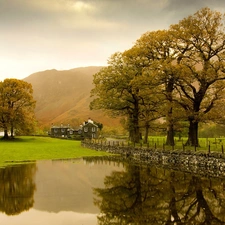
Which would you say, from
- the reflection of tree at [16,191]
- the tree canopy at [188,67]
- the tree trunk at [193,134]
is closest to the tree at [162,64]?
the tree canopy at [188,67]

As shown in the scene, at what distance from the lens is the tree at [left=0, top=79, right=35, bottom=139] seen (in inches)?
3076

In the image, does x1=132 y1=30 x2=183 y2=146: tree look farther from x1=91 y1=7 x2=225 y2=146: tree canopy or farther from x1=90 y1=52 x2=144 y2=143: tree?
x1=90 y1=52 x2=144 y2=143: tree

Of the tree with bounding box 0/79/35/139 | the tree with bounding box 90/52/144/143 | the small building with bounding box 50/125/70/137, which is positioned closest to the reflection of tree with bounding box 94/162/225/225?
the tree with bounding box 90/52/144/143

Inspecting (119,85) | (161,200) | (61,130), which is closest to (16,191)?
(161,200)

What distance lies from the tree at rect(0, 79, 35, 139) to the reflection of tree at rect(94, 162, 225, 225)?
56.2 m

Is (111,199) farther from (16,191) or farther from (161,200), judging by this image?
(16,191)

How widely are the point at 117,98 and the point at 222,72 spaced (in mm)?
21080

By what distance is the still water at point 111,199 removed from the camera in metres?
15.3

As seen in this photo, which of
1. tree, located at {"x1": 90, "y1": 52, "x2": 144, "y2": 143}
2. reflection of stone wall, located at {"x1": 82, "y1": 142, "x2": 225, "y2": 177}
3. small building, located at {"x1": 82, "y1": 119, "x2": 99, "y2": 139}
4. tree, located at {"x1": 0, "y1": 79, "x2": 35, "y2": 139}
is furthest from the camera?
small building, located at {"x1": 82, "y1": 119, "x2": 99, "y2": 139}

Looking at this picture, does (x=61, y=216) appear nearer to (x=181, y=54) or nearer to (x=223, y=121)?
(x=223, y=121)

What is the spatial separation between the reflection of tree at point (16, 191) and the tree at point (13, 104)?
48891 millimetres

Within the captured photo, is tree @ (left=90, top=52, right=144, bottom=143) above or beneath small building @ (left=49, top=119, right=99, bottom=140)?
above

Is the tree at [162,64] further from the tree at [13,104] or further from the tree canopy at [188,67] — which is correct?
the tree at [13,104]

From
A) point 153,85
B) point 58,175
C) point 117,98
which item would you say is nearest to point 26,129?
point 117,98
